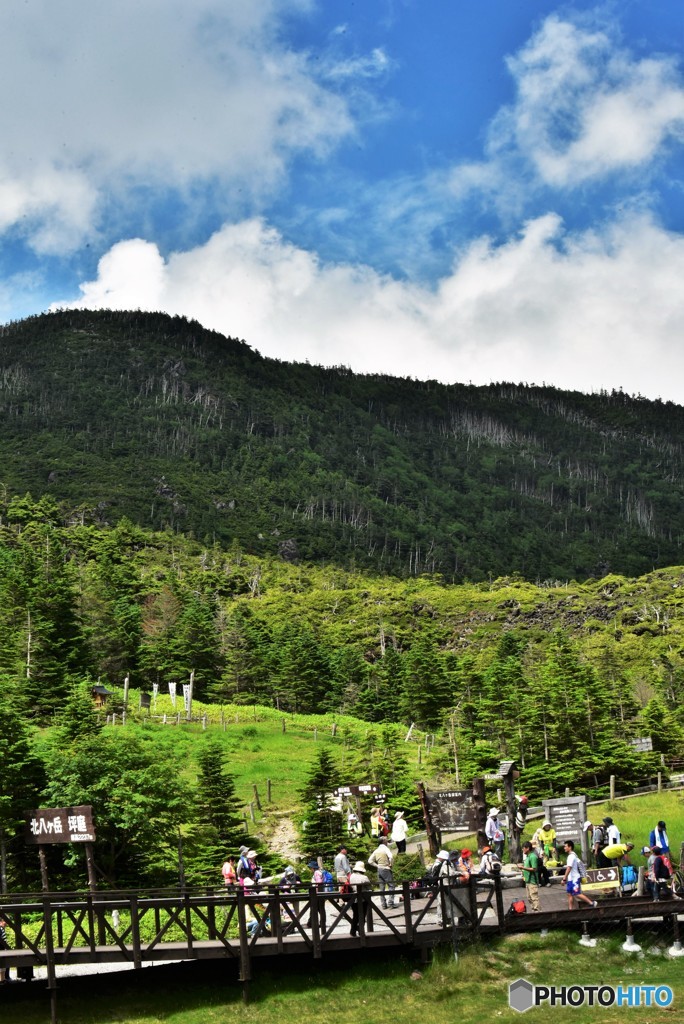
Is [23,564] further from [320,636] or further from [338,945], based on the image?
[338,945]

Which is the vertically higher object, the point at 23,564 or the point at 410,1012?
the point at 23,564

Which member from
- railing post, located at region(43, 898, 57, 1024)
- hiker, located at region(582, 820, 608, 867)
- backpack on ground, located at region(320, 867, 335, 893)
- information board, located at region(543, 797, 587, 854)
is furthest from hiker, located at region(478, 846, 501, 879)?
railing post, located at region(43, 898, 57, 1024)

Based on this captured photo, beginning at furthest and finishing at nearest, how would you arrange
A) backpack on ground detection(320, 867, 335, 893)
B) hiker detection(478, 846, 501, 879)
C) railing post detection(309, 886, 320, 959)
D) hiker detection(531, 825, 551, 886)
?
backpack on ground detection(320, 867, 335, 893) → hiker detection(531, 825, 551, 886) → hiker detection(478, 846, 501, 879) → railing post detection(309, 886, 320, 959)

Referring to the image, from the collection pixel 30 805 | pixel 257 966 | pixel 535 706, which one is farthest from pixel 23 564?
pixel 257 966

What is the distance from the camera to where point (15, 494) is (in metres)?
166

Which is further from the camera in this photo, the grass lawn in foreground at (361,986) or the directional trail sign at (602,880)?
the directional trail sign at (602,880)

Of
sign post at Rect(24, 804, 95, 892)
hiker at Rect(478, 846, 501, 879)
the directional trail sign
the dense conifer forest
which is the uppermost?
the dense conifer forest

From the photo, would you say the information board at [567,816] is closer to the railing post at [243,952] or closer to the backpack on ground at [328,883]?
the backpack on ground at [328,883]

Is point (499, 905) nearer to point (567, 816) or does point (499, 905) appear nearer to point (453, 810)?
point (567, 816)

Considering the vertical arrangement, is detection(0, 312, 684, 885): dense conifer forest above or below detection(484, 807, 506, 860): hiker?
above

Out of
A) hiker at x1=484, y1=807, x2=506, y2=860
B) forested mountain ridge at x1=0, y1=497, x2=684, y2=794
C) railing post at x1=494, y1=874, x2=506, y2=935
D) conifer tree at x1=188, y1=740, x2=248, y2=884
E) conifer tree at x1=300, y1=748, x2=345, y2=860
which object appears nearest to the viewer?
railing post at x1=494, y1=874, x2=506, y2=935

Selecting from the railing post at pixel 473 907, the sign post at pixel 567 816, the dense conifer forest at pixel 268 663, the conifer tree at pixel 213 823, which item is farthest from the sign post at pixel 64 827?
the sign post at pixel 567 816

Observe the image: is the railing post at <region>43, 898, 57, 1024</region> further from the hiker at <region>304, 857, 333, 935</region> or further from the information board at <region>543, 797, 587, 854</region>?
the information board at <region>543, 797, 587, 854</region>

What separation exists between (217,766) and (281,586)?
11297 cm
